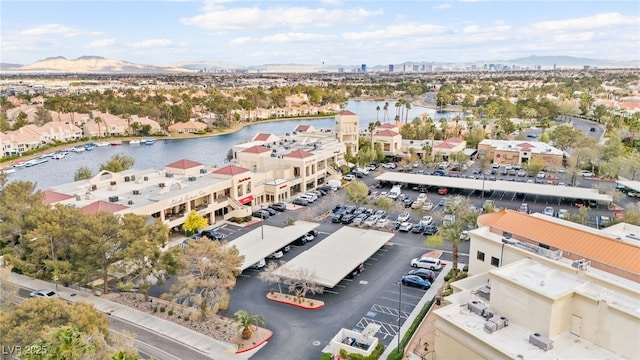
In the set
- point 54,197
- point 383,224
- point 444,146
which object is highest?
point 54,197

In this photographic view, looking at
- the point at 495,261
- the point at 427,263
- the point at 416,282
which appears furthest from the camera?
the point at 427,263

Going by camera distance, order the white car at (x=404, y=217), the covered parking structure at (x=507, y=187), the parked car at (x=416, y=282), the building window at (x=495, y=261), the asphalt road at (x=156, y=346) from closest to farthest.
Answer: the asphalt road at (x=156, y=346) < the building window at (x=495, y=261) < the parked car at (x=416, y=282) < the white car at (x=404, y=217) < the covered parking structure at (x=507, y=187)

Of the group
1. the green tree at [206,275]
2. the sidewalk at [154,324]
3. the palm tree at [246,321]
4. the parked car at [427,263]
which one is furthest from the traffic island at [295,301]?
the parked car at [427,263]

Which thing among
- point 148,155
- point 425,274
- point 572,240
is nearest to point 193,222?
point 425,274

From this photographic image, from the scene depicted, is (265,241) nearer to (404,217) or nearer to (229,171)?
(229,171)

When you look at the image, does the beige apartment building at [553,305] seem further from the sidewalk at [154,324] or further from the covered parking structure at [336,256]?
the sidewalk at [154,324]
